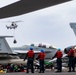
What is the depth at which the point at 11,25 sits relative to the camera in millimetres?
116938

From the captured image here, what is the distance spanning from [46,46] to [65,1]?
2224 inches

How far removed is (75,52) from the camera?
24.7 metres

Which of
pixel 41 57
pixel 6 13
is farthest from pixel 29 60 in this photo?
pixel 6 13

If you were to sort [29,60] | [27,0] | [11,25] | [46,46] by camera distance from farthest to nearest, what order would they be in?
[11,25]
[46,46]
[29,60]
[27,0]

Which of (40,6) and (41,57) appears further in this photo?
(41,57)

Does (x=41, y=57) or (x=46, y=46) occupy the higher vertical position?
(x=46, y=46)

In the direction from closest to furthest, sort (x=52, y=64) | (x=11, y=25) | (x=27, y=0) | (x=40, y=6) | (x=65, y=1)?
(x=65, y=1) < (x=27, y=0) < (x=40, y=6) < (x=52, y=64) < (x=11, y=25)

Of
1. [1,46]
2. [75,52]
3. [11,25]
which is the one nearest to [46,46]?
[1,46]

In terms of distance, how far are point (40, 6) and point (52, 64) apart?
113 ft

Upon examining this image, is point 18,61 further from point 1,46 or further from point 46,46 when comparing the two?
point 46,46

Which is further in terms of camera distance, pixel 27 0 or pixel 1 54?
pixel 1 54

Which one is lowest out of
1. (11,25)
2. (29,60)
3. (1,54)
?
(29,60)

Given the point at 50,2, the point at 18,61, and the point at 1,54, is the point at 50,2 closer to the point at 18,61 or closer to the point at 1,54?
the point at 18,61

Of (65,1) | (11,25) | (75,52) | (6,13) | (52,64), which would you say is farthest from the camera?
(11,25)
